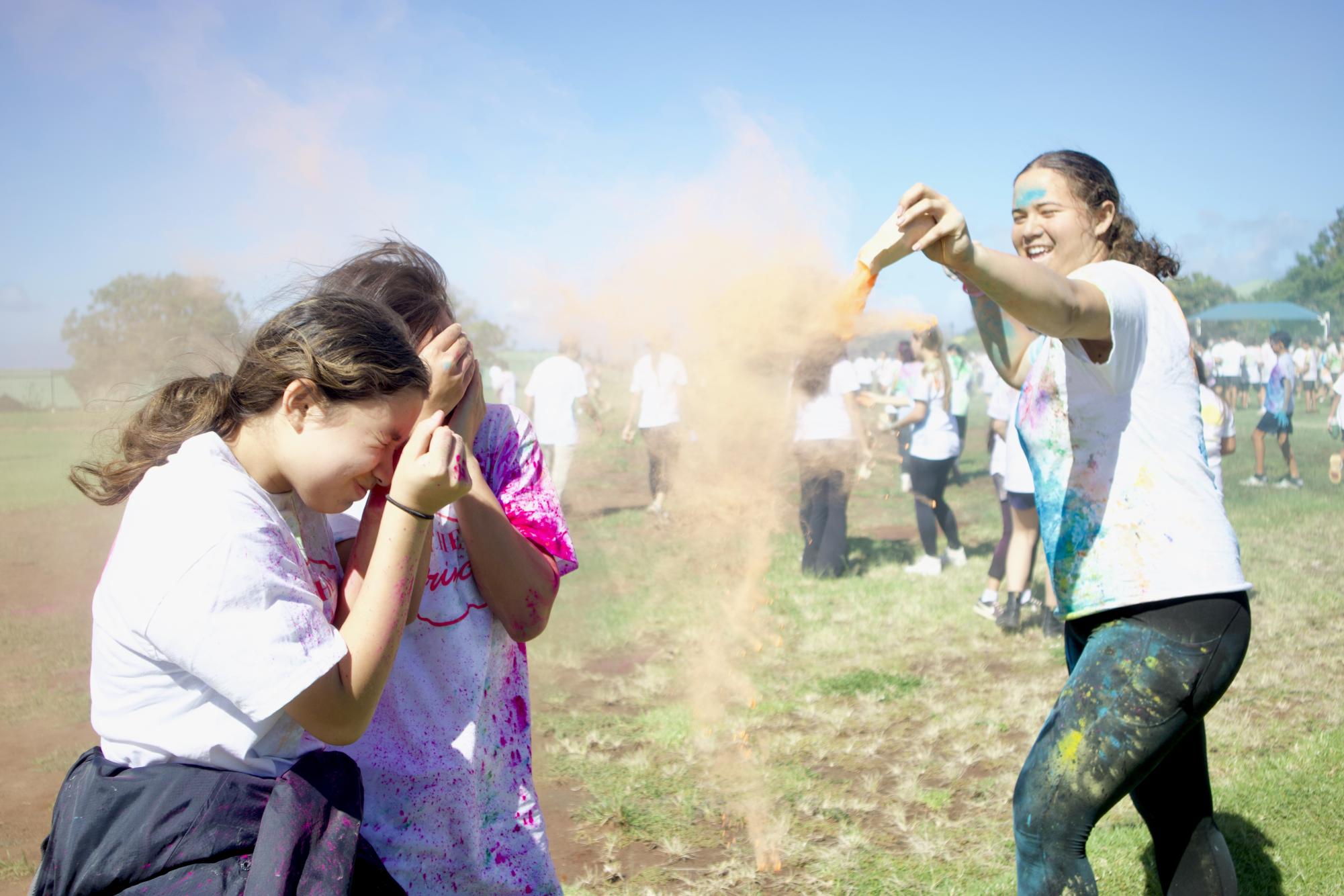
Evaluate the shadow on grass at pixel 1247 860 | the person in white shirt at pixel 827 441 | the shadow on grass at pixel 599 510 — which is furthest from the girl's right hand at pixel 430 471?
the shadow on grass at pixel 599 510

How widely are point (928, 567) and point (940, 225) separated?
6624 millimetres

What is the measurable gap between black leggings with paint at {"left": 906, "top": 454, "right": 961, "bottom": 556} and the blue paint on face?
5.13 m

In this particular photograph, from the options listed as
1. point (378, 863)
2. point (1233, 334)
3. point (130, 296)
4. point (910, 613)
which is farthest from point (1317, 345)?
point (378, 863)

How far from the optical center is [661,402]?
30.8 feet

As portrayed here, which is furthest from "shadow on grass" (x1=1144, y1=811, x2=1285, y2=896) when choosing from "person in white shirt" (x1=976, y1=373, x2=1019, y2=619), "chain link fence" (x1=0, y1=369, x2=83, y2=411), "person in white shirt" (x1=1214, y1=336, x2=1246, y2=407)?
"person in white shirt" (x1=1214, y1=336, x2=1246, y2=407)

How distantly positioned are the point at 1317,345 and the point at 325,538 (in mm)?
40700

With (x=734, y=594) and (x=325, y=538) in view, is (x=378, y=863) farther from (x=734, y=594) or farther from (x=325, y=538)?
(x=734, y=594)

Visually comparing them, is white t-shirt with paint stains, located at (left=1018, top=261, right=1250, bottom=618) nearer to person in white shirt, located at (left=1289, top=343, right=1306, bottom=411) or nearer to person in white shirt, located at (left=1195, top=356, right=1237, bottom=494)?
person in white shirt, located at (left=1195, top=356, right=1237, bottom=494)

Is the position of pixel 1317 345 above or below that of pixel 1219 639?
above

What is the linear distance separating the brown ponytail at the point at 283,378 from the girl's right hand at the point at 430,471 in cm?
11

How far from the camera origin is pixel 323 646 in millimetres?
1428

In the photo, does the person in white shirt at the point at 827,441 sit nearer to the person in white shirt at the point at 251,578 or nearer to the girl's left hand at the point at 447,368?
the girl's left hand at the point at 447,368

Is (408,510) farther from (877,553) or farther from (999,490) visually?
(877,553)

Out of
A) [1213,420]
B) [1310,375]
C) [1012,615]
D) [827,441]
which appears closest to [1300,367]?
[1310,375]
